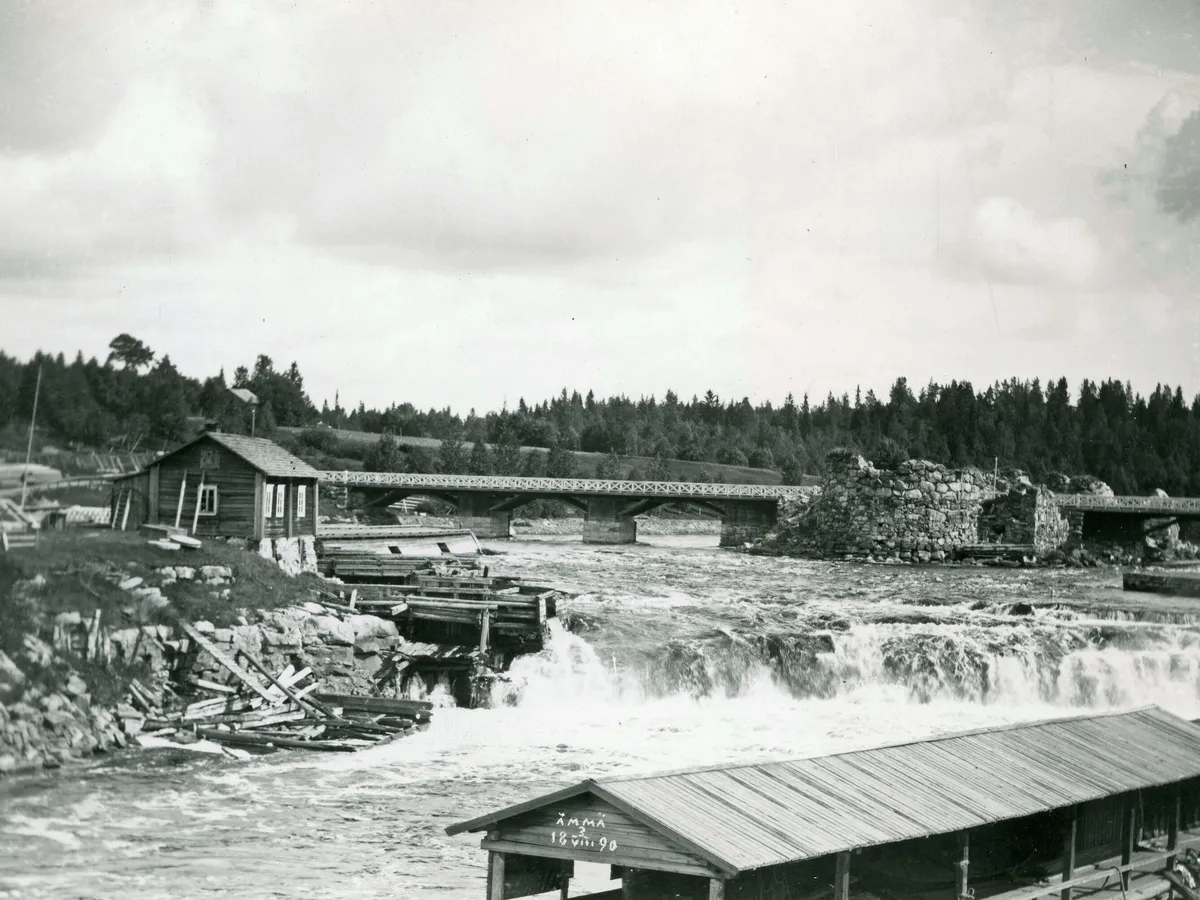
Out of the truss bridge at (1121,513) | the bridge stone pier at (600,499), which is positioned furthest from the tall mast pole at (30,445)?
the truss bridge at (1121,513)

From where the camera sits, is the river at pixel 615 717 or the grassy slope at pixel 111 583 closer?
the river at pixel 615 717

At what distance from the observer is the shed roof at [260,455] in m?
32.1

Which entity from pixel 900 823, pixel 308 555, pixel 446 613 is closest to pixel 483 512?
pixel 308 555

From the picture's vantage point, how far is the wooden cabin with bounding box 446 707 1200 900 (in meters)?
11.9

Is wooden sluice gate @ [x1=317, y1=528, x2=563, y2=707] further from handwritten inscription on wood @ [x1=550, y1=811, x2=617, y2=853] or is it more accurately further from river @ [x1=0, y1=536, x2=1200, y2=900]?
handwritten inscription on wood @ [x1=550, y1=811, x2=617, y2=853]

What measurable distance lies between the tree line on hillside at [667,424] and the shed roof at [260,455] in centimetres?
107

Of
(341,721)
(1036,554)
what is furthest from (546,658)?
(1036,554)

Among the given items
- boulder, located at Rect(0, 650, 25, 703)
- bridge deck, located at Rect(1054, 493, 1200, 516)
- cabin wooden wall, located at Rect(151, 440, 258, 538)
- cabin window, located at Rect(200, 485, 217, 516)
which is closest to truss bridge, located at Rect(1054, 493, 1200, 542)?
bridge deck, located at Rect(1054, 493, 1200, 516)

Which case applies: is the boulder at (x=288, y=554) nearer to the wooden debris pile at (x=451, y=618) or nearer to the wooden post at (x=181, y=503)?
the wooden debris pile at (x=451, y=618)

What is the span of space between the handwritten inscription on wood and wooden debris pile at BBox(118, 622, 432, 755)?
11.9 metres

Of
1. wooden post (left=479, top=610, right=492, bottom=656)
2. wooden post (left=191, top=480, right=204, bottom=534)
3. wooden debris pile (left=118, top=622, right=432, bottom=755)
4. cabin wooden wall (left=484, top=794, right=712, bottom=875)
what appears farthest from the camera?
wooden post (left=191, top=480, right=204, bottom=534)

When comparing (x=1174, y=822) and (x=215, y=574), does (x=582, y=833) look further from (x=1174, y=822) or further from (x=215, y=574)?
(x=215, y=574)

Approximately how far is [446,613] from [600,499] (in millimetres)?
35898

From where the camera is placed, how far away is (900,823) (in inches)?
518
